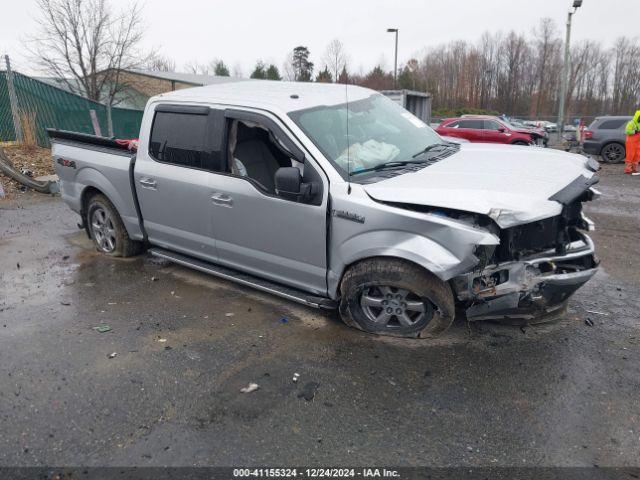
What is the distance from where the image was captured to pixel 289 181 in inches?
145

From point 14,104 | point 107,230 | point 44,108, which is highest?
point 14,104

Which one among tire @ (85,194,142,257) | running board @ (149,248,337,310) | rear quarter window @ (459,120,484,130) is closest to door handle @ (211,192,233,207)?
running board @ (149,248,337,310)

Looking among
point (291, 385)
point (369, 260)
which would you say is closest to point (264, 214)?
point (369, 260)

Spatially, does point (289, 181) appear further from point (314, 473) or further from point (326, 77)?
point (326, 77)

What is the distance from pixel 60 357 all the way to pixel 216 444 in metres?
1.70

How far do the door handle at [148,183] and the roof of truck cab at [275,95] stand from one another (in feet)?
2.71

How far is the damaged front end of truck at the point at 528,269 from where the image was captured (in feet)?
11.3

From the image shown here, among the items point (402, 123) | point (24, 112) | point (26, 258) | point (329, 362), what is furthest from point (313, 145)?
point (24, 112)

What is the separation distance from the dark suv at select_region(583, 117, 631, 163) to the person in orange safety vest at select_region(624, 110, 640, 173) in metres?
2.29

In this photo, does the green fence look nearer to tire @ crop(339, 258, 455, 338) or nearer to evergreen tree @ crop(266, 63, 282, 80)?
tire @ crop(339, 258, 455, 338)

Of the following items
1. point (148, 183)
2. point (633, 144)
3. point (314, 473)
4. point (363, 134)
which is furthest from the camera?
point (633, 144)

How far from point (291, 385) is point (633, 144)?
13330 mm

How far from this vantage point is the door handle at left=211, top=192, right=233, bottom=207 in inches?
169

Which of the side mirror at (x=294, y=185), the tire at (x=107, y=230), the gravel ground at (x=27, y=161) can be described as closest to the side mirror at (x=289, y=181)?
the side mirror at (x=294, y=185)
